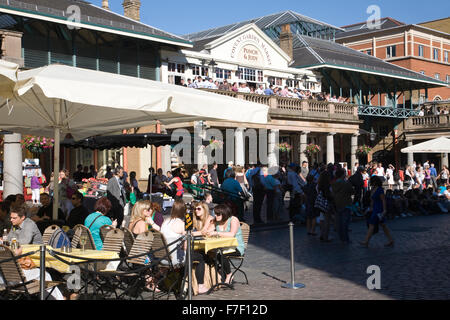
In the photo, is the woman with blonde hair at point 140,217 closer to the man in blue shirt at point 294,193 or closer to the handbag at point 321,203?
the handbag at point 321,203

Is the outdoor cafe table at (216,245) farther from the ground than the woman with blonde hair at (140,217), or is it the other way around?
the woman with blonde hair at (140,217)

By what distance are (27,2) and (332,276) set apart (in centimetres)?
2096

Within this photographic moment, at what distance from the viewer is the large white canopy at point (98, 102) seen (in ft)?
24.8

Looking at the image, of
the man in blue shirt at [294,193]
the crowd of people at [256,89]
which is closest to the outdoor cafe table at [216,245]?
the man in blue shirt at [294,193]

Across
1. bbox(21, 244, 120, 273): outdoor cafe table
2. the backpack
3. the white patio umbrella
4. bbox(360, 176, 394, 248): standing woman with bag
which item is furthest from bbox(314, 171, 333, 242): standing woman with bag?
the backpack

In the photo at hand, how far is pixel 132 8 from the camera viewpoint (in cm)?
3341

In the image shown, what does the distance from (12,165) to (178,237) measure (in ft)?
34.6

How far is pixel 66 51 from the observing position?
2739 centimetres

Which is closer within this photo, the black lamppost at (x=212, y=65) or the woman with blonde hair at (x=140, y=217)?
the woman with blonde hair at (x=140, y=217)

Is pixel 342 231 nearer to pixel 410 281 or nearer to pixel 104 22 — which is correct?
pixel 410 281

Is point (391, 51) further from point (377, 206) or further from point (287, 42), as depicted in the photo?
point (377, 206)

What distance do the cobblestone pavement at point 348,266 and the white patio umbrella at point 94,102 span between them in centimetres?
264

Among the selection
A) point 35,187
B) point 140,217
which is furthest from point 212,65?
point 140,217
